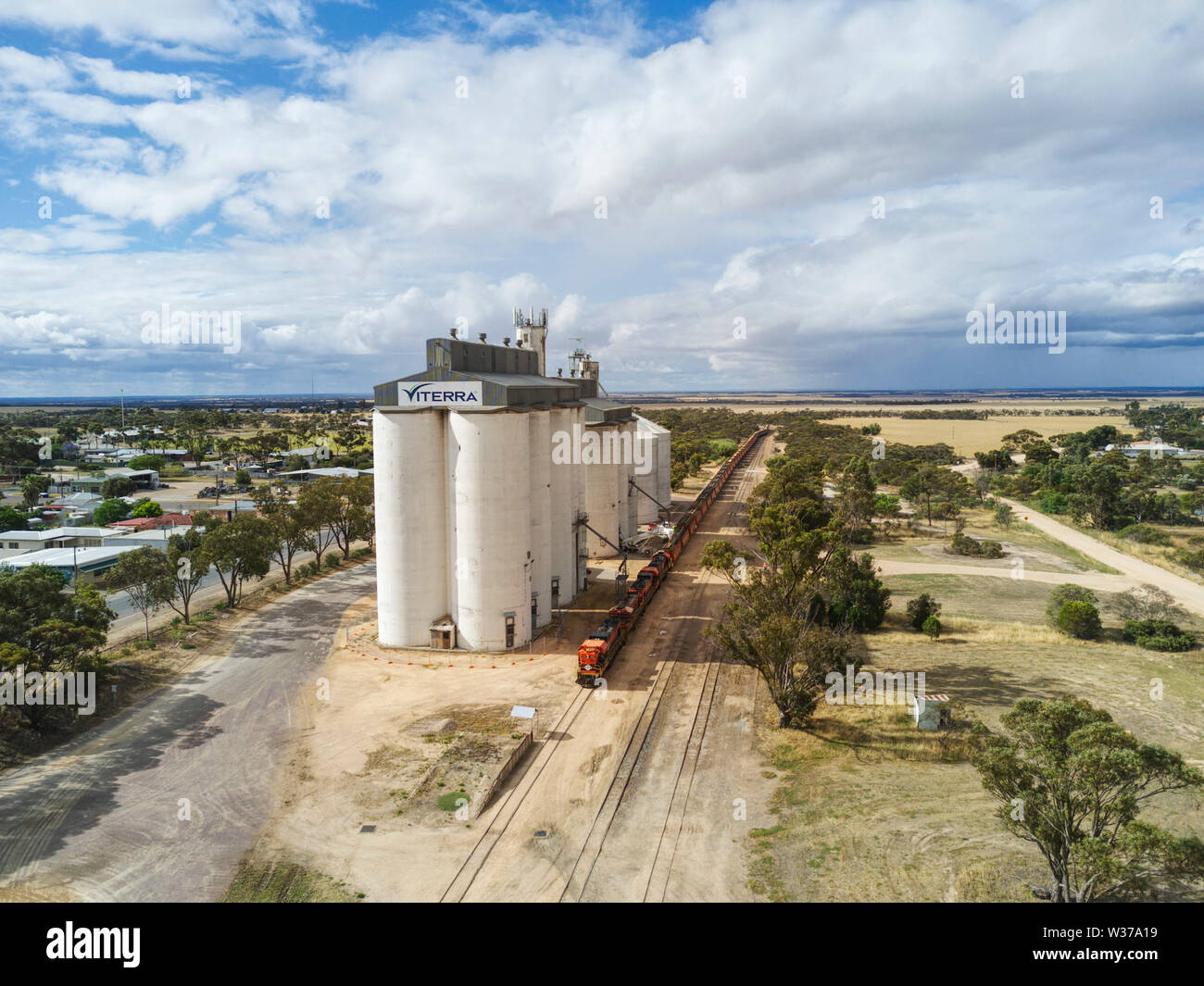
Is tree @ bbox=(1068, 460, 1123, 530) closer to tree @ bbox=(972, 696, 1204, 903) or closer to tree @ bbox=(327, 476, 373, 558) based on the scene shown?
tree @ bbox=(972, 696, 1204, 903)

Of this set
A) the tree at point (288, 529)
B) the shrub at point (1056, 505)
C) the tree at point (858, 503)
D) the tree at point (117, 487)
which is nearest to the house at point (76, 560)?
the tree at point (288, 529)

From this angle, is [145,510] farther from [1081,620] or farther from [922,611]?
[1081,620]

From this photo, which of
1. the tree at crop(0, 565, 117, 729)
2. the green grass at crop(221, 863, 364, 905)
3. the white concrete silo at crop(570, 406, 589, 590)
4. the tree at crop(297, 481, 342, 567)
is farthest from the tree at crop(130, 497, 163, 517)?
the green grass at crop(221, 863, 364, 905)

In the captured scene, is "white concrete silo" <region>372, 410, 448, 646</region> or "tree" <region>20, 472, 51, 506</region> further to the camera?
"tree" <region>20, 472, 51, 506</region>

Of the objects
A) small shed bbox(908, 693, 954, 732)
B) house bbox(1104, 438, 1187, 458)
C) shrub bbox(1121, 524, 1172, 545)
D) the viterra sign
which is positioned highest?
the viterra sign

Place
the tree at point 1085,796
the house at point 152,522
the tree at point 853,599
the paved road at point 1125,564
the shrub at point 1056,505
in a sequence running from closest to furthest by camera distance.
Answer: the tree at point 1085,796, the tree at point 853,599, the paved road at point 1125,564, the house at point 152,522, the shrub at point 1056,505

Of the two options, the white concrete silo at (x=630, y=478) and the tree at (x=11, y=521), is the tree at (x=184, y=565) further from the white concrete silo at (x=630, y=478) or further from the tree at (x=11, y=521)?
the tree at (x=11, y=521)
